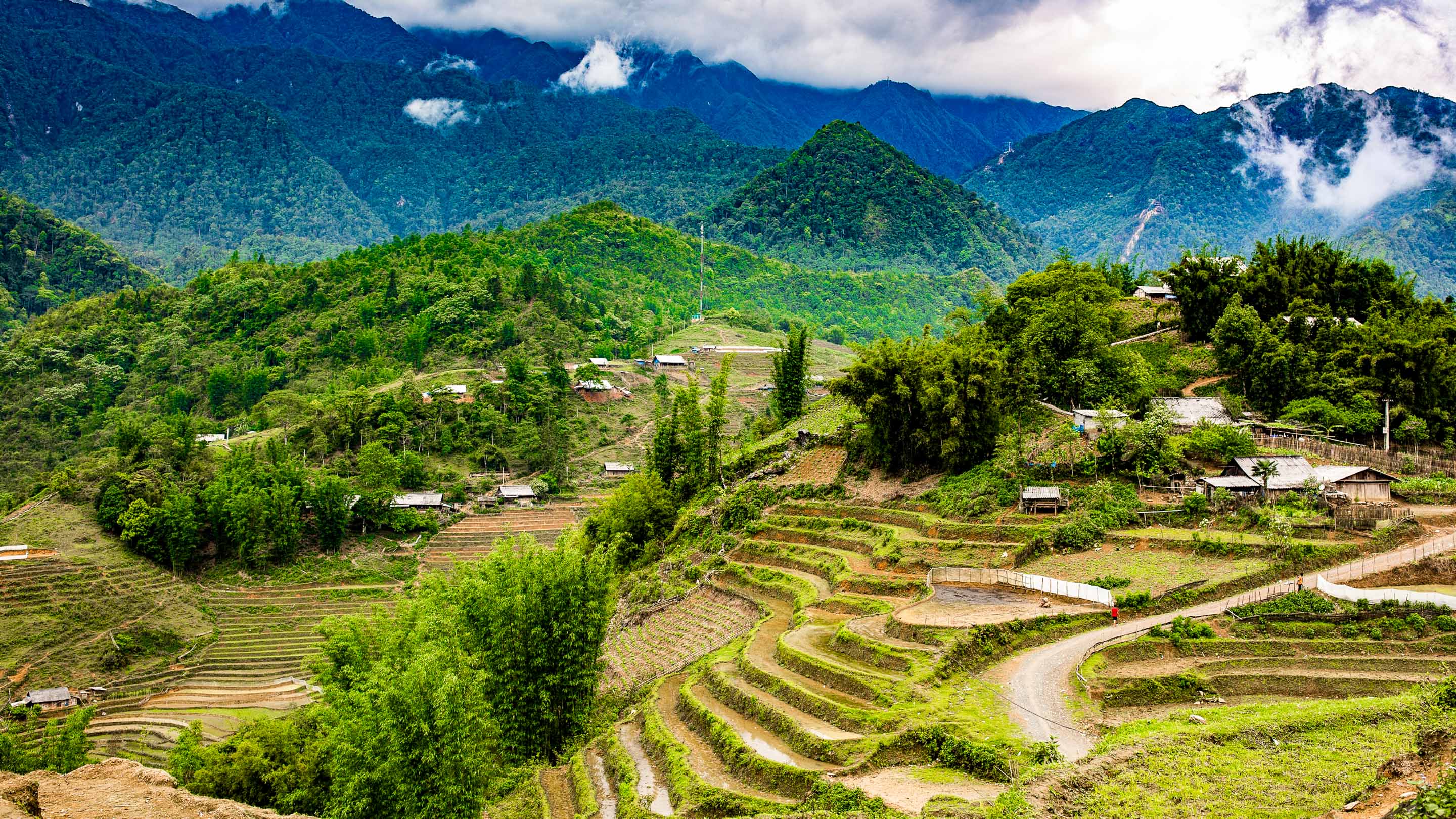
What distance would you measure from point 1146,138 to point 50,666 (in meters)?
136

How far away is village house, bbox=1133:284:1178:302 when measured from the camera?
50.2m

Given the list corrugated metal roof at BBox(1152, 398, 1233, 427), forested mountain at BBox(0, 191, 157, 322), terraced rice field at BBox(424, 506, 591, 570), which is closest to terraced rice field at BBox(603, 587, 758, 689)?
corrugated metal roof at BBox(1152, 398, 1233, 427)

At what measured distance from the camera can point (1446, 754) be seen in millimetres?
13039

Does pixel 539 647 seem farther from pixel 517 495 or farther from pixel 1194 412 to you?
pixel 517 495

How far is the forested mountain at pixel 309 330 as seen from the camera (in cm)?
7531

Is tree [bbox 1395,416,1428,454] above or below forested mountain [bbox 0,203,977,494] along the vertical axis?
below

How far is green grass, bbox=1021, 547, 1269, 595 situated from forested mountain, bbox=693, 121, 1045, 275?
318ft

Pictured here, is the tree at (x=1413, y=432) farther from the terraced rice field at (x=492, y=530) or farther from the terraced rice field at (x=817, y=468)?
the terraced rice field at (x=492, y=530)

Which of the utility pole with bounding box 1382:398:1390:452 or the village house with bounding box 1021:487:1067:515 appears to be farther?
the utility pole with bounding box 1382:398:1390:452

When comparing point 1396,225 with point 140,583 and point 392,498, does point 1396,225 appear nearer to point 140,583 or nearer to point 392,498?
point 392,498

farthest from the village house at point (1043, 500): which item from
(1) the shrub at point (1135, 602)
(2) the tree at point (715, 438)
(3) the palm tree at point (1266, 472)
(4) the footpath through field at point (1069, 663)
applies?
(2) the tree at point (715, 438)

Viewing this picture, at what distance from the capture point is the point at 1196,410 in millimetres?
37594

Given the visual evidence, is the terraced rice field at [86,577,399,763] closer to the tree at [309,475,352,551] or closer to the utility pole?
the tree at [309,475,352,551]

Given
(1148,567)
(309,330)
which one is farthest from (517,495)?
(1148,567)
